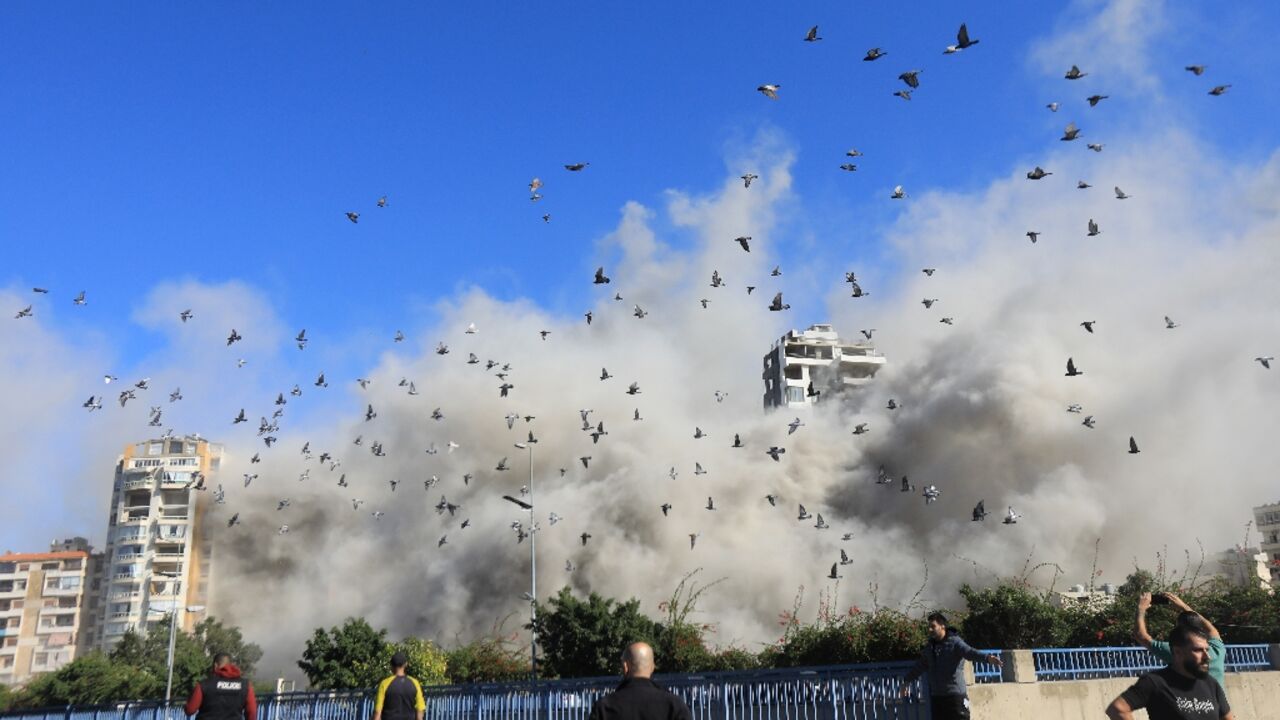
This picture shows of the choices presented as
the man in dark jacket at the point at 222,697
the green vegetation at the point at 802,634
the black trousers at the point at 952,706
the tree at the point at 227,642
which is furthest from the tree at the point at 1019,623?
the tree at the point at 227,642

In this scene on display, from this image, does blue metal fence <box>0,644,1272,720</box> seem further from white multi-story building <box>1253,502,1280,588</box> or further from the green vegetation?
white multi-story building <box>1253,502,1280,588</box>

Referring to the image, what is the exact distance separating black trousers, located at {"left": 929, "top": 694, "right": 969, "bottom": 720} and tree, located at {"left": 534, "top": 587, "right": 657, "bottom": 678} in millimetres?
19728

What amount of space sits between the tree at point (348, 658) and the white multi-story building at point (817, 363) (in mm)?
71364

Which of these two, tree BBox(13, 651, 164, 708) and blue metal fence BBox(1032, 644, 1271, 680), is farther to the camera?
tree BBox(13, 651, 164, 708)

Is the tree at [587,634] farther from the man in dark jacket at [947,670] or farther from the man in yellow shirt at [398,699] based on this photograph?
the man in dark jacket at [947,670]

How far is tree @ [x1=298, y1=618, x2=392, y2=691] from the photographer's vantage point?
36.3m

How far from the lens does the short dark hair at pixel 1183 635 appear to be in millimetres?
5375

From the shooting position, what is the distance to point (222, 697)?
10828mm

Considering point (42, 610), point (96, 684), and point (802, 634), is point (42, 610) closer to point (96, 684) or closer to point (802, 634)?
point (96, 684)

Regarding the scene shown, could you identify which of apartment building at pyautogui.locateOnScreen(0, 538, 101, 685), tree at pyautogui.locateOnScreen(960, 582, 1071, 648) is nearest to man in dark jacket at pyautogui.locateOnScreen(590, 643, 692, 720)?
tree at pyautogui.locateOnScreen(960, 582, 1071, 648)

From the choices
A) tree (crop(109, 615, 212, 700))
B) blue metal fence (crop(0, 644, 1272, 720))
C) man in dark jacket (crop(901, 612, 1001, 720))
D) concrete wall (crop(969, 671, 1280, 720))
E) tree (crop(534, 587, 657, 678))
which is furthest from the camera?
tree (crop(109, 615, 212, 700))

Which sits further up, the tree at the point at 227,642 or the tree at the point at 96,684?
the tree at the point at 227,642

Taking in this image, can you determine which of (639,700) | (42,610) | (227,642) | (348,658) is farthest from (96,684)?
(639,700)

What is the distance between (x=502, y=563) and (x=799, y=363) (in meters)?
40.2
